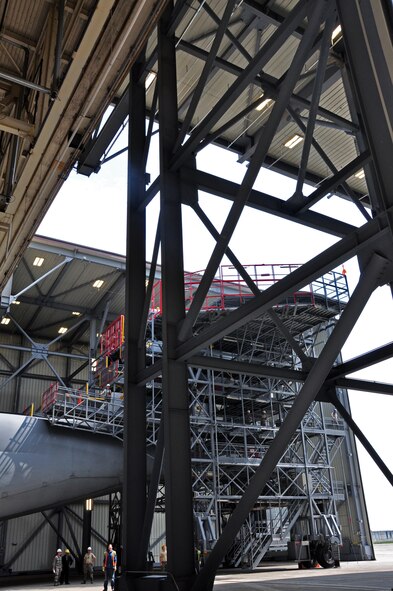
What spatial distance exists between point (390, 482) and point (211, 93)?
31.9ft

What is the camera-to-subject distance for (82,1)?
30.5 ft

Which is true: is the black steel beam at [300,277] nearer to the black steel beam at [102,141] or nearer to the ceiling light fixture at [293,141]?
the black steel beam at [102,141]

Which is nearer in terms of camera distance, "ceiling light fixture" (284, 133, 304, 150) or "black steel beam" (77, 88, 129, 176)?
"black steel beam" (77, 88, 129, 176)

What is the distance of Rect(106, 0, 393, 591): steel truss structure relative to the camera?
4781mm

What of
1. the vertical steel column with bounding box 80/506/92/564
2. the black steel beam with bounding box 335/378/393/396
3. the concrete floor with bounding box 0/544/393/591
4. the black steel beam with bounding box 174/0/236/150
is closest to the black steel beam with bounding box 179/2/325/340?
the black steel beam with bounding box 174/0/236/150

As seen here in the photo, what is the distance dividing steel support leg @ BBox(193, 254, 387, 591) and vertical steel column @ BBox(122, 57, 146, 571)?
2.03 metres

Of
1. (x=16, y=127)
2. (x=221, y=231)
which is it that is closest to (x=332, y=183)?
(x=221, y=231)

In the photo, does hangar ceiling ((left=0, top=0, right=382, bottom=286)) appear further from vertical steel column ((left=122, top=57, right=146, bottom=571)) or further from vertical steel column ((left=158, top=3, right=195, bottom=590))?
vertical steel column ((left=122, top=57, right=146, bottom=571))

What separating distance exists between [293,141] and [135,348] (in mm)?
8115

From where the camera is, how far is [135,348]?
30.6 ft

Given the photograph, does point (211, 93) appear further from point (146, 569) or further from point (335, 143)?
point (146, 569)

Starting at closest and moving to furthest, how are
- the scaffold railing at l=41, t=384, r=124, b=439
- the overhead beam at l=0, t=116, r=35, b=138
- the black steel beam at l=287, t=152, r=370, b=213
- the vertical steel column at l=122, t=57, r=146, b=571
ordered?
the black steel beam at l=287, t=152, r=370, b=213
the vertical steel column at l=122, t=57, r=146, b=571
the overhead beam at l=0, t=116, r=35, b=138
the scaffold railing at l=41, t=384, r=124, b=439

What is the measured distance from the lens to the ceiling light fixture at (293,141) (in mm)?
14247

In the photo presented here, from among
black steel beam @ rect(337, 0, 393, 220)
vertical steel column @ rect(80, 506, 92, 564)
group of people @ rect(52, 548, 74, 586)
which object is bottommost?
group of people @ rect(52, 548, 74, 586)
